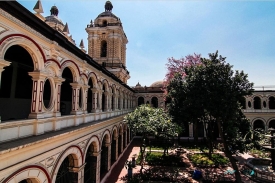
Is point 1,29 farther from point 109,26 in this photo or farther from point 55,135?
point 109,26

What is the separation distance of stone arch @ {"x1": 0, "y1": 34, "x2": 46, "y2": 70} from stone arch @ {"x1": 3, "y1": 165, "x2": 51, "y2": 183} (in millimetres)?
3128

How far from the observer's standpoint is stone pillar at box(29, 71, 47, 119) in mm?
6246

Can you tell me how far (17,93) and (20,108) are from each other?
2.62 feet

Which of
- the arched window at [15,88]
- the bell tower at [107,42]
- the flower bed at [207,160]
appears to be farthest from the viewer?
the bell tower at [107,42]

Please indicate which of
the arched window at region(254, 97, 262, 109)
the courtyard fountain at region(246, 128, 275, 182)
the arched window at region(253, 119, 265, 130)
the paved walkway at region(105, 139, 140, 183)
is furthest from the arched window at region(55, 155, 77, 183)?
the arched window at region(254, 97, 262, 109)

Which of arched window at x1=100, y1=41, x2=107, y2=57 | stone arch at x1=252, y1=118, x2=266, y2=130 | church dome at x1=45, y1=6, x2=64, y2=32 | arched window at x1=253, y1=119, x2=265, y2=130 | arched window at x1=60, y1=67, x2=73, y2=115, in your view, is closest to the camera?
arched window at x1=60, y1=67, x2=73, y2=115

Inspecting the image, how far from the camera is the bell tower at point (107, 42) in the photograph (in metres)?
25.8

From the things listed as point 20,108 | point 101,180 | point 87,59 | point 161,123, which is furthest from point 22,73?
point 161,123

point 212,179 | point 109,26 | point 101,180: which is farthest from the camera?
point 109,26

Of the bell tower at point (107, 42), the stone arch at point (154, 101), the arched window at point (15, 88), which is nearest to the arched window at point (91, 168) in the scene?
the arched window at point (15, 88)

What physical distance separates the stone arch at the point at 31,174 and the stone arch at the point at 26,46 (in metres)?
3.13

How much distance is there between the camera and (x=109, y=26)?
26.0 metres

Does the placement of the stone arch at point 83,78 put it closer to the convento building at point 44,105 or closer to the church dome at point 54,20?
the convento building at point 44,105

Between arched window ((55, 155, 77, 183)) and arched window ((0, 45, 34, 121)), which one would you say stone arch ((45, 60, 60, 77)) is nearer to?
arched window ((0, 45, 34, 121))
